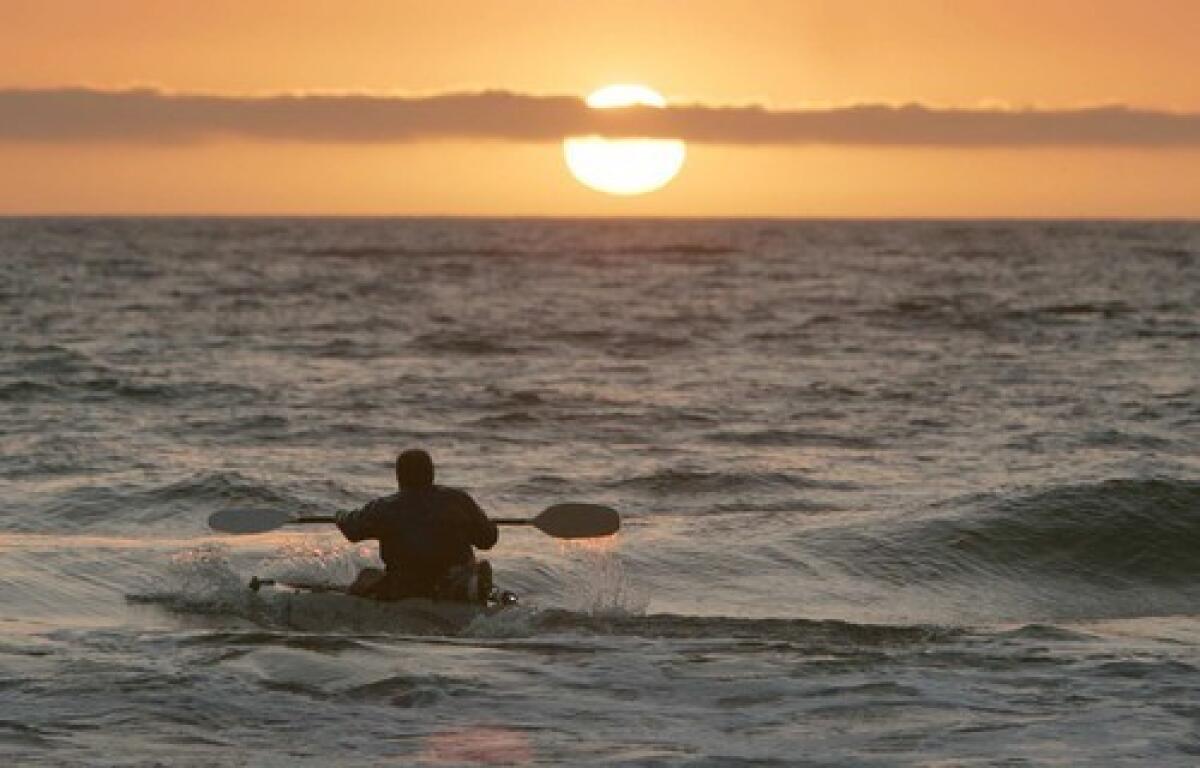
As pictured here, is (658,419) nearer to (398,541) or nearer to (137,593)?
(137,593)

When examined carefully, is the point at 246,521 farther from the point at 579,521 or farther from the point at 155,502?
the point at 155,502

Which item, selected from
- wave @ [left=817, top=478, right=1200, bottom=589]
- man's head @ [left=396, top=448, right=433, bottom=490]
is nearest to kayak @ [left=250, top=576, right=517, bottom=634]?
man's head @ [left=396, top=448, right=433, bottom=490]

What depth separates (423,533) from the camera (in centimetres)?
1588

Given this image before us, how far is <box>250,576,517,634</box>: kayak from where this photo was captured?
52.2ft

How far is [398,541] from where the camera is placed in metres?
15.9

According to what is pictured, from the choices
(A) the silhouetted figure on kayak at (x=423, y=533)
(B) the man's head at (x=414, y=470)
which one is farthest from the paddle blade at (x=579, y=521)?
(B) the man's head at (x=414, y=470)

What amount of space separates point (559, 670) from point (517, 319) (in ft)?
164

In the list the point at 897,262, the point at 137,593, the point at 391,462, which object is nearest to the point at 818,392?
the point at 391,462

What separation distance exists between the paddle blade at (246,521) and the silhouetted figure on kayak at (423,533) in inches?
92.7

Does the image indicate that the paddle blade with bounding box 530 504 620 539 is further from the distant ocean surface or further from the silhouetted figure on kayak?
the silhouetted figure on kayak

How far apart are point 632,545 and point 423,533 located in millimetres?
6360

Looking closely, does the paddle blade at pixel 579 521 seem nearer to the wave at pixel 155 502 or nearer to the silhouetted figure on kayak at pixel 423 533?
the silhouetted figure on kayak at pixel 423 533

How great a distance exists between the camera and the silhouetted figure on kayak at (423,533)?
15859 millimetres

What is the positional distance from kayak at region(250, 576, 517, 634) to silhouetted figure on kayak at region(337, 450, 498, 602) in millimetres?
87
